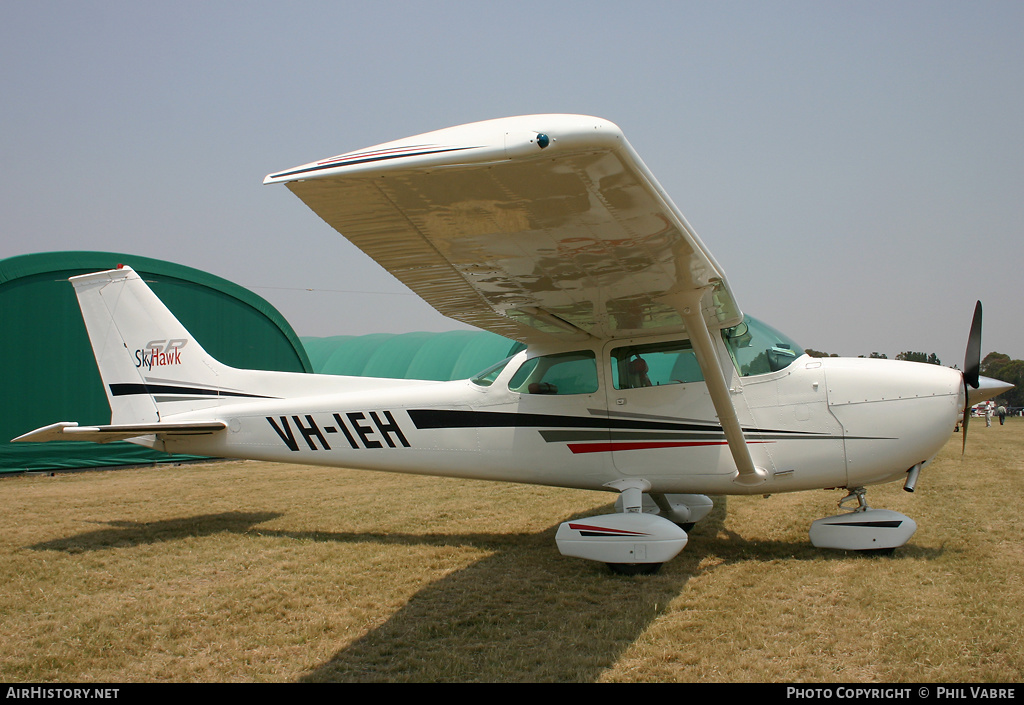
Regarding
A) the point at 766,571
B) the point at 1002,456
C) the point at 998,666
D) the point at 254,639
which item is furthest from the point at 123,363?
the point at 1002,456

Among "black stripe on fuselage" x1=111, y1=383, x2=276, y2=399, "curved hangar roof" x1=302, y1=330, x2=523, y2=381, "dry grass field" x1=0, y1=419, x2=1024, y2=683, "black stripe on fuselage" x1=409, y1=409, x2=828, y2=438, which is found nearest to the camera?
"dry grass field" x1=0, y1=419, x2=1024, y2=683

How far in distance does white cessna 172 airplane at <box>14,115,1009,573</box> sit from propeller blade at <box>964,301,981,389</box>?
0.9 inches

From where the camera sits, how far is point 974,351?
522 centimetres

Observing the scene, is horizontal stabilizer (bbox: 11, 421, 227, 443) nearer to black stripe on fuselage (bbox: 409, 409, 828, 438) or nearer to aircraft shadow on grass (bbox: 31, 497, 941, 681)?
aircraft shadow on grass (bbox: 31, 497, 941, 681)

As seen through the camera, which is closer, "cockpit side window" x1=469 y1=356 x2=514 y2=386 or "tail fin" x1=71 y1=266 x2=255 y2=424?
"cockpit side window" x1=469 y1=356 x2=514 y2=386

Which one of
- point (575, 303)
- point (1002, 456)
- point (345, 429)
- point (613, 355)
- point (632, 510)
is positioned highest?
point (575, 303)

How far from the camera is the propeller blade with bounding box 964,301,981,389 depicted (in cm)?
518

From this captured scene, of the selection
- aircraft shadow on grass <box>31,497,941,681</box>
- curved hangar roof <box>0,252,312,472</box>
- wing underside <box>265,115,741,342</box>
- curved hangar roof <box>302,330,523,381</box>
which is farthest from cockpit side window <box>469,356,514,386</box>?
curved hangar roof <box>302,330,523,381</box>

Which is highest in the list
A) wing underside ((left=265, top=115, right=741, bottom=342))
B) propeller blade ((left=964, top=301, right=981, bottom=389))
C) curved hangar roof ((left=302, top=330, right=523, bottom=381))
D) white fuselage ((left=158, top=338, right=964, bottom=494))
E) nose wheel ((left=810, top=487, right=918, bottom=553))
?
wing underside ((left=265, top=115, right=741, bottom=342))

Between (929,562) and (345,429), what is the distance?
527 centimetres

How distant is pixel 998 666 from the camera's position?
3.11 meters

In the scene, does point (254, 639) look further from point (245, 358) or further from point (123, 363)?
point (245, 358)

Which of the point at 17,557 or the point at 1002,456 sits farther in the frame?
the point at 1002,456

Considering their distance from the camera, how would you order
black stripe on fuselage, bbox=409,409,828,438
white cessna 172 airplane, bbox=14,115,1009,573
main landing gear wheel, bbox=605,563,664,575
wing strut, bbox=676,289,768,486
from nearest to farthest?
white cessna 172 airplane, bbox=14,115,1009,573, wing strut, bbox=676,289,768,486, main landing gear wheel, bbox=605,563,664,575, black stripe on fuselage, bbox=409,409,828,438
